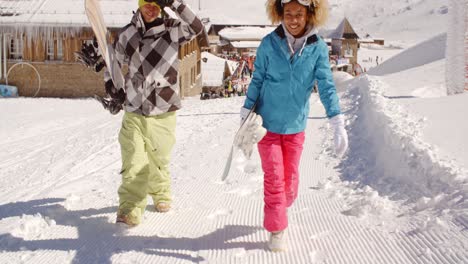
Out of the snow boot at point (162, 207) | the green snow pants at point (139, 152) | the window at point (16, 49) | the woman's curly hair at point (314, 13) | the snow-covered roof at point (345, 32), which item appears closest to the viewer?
the woman's curly hair at point (314, 13)

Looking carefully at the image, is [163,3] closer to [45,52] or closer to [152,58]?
[152,58]

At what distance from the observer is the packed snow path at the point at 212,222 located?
130 inches

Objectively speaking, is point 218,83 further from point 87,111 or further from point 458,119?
point 458,119

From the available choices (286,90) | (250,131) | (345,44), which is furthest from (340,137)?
(345,44)

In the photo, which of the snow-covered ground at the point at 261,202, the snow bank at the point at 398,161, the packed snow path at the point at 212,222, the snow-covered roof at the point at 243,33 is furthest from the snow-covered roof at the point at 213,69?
the packed snow path at the point at 212,222

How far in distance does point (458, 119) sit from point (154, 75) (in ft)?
13.6

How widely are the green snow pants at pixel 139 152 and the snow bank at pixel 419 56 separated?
1431 cm

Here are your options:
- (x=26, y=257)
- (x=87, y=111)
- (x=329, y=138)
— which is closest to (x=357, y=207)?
(x=26, y=257)

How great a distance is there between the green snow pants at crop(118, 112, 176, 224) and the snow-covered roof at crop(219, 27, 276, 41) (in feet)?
186

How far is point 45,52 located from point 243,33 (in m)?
39.3

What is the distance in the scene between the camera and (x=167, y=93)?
4.08m

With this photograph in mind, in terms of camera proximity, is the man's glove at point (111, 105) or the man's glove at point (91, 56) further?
the man's glove at point (91, 56)

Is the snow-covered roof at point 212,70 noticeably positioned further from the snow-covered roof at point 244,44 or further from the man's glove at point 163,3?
the man's glove at point 163,3

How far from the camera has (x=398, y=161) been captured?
16.6ft
